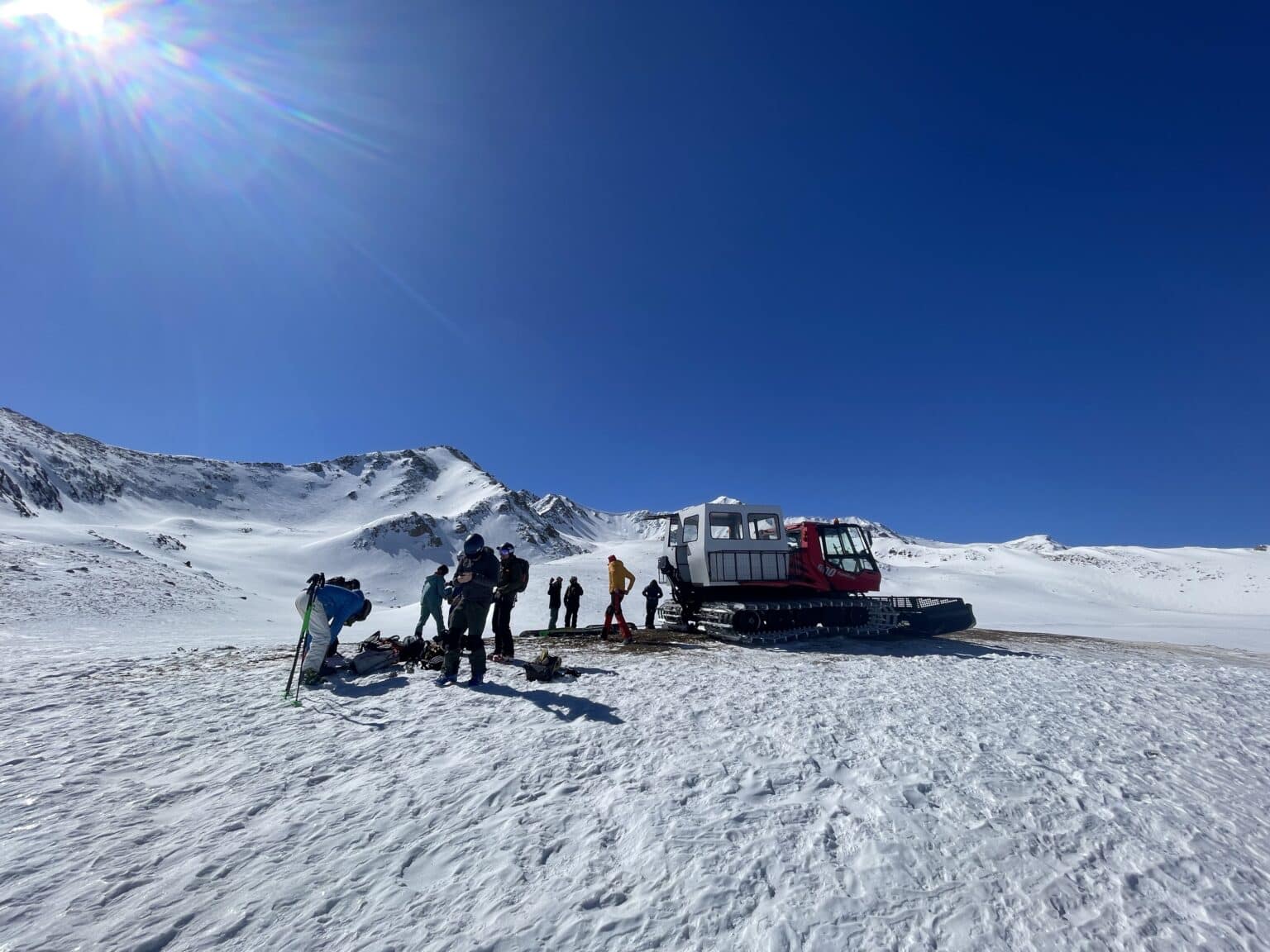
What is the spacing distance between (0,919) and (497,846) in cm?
283

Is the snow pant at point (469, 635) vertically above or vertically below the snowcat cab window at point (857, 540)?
below

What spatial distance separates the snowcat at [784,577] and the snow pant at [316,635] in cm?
869

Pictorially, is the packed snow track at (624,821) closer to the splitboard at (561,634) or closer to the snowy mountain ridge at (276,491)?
the splitboard at (561,634)

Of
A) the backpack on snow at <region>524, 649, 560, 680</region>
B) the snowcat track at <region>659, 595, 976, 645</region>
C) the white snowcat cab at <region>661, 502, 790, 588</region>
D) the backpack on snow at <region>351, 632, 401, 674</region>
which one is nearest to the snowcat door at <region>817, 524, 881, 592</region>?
the snowcat track at <region>659, 595, 976, 645</region>

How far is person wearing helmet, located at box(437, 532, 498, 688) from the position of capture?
7.72m

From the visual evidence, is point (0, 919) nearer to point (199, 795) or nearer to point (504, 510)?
point (199, 795)

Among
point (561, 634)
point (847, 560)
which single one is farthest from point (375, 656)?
point (847, 560)

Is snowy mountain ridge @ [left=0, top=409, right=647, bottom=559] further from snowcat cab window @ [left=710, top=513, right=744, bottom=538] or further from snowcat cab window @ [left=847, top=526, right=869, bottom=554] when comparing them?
snowcat cab window @ [left=847, top=526, right=869, bottom=554]

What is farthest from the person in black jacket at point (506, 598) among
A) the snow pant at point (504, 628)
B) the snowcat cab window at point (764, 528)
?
the snowcat cab window at point (764, 528)

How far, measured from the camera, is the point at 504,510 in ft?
408

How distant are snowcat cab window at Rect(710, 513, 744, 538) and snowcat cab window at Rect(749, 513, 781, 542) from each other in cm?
37

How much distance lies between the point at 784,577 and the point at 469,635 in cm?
938

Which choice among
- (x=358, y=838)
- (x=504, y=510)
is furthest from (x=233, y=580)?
(x=504, y=510)

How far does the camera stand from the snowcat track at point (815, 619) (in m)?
12.7
